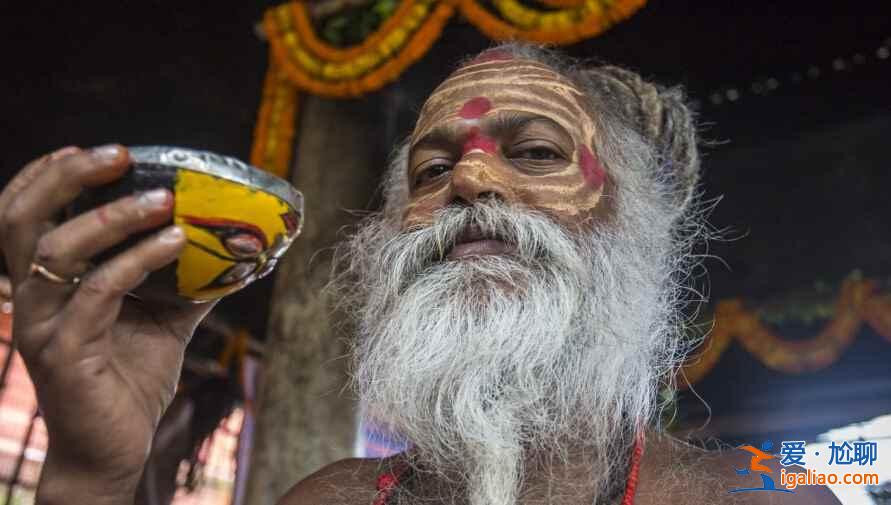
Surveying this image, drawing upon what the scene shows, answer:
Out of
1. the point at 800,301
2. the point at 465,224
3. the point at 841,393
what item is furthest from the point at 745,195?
the point at 465,224

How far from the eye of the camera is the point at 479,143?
1.92 m

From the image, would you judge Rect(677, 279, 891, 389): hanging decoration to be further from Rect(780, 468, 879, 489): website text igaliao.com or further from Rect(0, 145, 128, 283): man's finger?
Rect(0, 145, 128, 283): man's finger

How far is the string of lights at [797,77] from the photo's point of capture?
483 cm

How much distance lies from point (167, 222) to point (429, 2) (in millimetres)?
2978

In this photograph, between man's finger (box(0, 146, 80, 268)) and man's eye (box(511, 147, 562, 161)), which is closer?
man's finger (box(0, 146, 80, 268))

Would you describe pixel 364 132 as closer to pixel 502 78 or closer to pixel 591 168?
pixel 502 78

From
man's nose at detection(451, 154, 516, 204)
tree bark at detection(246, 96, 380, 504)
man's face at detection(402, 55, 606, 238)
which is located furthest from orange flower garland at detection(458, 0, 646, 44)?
man's nose at detection(451, 154, 516, 204)

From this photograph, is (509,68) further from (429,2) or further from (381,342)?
(429,2)

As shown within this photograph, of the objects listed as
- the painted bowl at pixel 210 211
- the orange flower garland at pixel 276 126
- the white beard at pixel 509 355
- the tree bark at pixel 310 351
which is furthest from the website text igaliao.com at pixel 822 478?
the orange flower garland at pixel 276 126

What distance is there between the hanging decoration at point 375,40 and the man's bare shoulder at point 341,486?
1990 millimetres

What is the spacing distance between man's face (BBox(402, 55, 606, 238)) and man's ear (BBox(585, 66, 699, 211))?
294 mm

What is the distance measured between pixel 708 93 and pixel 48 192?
497 centimetres

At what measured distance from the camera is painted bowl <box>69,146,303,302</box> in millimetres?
1116

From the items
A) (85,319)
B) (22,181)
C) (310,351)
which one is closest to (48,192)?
(22,181)
